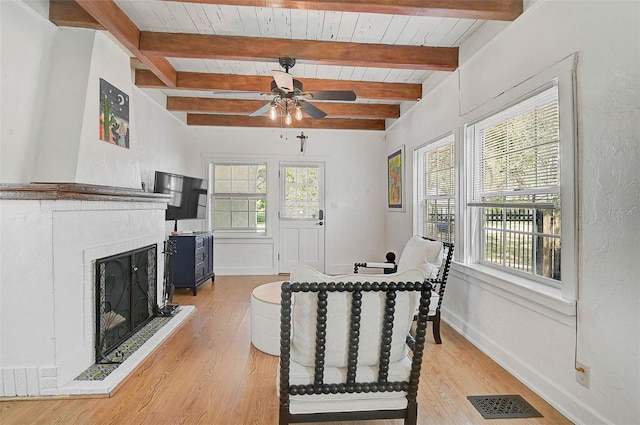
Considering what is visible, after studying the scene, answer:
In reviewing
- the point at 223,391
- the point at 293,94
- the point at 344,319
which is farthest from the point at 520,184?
the point at 223,391

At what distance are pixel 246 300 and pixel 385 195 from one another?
10.0 feet

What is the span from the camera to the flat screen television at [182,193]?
4070 millimetres

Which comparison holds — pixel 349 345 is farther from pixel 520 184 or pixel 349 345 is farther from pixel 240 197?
pixel 240 197

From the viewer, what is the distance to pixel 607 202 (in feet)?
5.37

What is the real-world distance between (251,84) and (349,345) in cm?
337

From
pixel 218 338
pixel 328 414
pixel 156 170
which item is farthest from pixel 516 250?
pixel 156 170

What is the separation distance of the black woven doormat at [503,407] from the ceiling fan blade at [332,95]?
2.55 m

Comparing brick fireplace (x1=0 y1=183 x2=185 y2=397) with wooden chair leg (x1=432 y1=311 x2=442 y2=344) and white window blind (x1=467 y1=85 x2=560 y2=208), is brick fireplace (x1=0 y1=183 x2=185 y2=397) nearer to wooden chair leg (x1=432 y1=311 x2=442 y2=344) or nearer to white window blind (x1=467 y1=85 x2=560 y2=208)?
wooden chair leg (x1=432 y1=311 x2=442 y2=344)

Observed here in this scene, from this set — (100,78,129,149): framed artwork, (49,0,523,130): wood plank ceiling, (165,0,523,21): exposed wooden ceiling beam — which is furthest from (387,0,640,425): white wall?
(100,78,129,149): framed artwork

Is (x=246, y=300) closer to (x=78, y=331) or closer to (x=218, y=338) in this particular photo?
(x=218, y=338)

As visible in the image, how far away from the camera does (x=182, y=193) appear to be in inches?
174

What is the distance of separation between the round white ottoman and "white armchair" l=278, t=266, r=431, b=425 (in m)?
1.18

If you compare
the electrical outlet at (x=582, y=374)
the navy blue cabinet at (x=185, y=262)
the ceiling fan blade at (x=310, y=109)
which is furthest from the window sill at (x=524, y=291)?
the navy blue cabinet at (x=185, y=262)

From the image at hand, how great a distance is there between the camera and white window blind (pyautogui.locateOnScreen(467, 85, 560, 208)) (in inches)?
84.0
